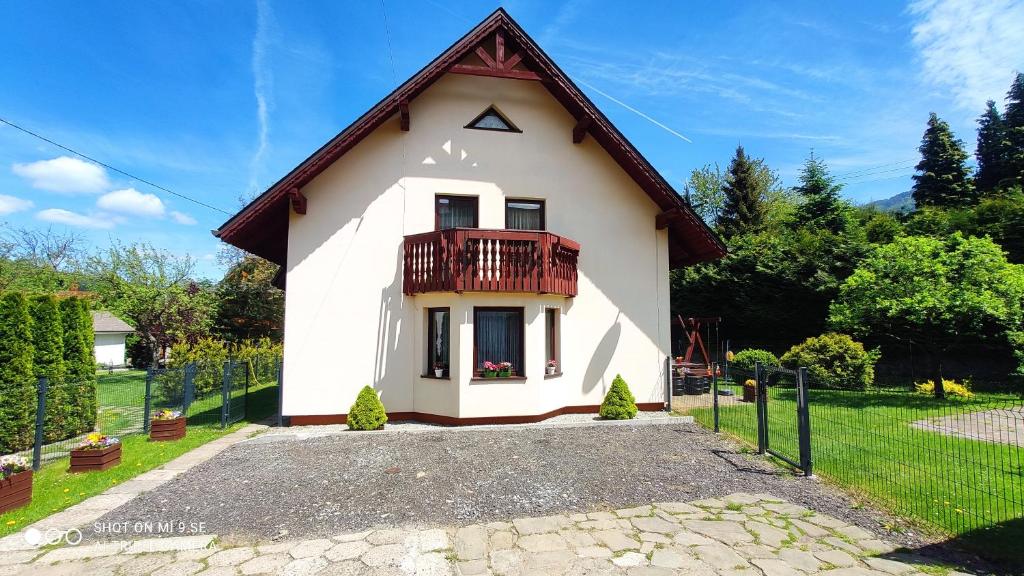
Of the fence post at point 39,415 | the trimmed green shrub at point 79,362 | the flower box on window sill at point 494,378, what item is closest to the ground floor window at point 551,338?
the flower box on window sill at point 494,378

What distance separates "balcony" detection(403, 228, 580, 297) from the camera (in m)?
9.90

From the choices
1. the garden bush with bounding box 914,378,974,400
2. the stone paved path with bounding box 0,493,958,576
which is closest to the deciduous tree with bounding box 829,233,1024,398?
the garden bush with bounding box 914,378,974,400

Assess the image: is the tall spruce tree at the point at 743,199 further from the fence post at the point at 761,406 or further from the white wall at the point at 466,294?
the fence post at the point at 761,406

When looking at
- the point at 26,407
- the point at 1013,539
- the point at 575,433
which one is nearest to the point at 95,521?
the point at 26,407

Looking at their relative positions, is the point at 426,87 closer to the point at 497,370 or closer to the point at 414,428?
Result: the point at 497,370

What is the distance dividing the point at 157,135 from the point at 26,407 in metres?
9.18

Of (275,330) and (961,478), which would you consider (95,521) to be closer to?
(961,478)

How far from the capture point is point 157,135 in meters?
14.4

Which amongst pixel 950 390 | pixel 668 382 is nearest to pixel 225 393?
pixel 668 382

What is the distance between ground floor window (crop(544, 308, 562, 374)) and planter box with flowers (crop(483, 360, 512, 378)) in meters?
1.16

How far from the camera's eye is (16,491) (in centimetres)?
567

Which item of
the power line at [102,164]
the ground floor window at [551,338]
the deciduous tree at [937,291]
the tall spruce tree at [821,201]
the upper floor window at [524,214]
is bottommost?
the ground floor window at [551,338]

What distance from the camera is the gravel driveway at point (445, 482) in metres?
5.23

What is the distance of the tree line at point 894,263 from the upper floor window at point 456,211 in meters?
11.1
